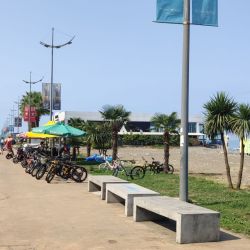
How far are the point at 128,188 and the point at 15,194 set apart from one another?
4149mm

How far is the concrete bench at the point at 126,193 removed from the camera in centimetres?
1073

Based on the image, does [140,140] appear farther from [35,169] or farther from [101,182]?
[101,182]

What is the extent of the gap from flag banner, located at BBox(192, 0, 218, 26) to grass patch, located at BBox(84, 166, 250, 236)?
14.0 feet

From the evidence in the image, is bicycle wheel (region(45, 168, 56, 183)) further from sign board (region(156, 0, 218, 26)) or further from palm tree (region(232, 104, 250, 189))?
sign board (region(156, 0, 218, 26))

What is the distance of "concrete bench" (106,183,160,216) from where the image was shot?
10734 mm

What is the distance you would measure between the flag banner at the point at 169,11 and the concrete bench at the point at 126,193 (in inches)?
151

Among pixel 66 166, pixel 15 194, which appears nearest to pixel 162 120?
pixel 66 166

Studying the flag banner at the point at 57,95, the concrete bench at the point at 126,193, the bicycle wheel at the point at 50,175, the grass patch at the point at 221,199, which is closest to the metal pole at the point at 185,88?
the concrete bench at the point at 126,193

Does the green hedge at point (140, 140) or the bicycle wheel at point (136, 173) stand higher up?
the bicycle wheel at point (136, 173)

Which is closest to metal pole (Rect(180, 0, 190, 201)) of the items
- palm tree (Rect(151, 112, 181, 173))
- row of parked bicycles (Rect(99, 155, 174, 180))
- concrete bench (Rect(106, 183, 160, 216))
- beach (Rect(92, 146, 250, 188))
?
concrete bench (Rect(106, 183, 160, 216))

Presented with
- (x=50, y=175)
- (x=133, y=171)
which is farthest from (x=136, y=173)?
(x=50, y=175)

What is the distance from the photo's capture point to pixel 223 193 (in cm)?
1499

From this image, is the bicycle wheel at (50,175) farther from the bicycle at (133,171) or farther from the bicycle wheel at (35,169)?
the bicycle at (133,171)

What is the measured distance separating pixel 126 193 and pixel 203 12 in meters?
4.48
